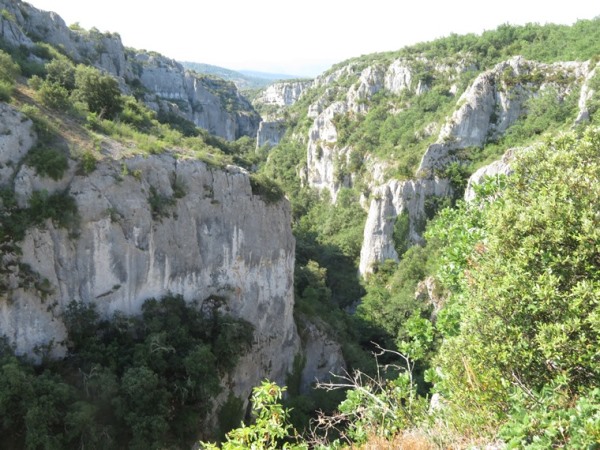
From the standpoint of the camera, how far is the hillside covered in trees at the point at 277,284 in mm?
5758

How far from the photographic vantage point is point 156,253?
17.8 m

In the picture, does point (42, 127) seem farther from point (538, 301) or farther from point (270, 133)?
point (270, 133)

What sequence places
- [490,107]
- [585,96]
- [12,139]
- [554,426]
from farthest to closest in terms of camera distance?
Answer: [490,107], [585,96], [12,139], [554,426]

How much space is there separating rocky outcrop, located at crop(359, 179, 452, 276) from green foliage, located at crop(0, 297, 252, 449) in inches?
1157

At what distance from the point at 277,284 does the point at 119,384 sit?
10.5 metres

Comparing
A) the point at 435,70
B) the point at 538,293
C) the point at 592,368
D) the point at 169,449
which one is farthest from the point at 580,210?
the point at 435,70

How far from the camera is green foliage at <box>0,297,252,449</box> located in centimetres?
1222

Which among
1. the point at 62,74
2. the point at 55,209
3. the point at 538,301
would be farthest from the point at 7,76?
the point at 538,301

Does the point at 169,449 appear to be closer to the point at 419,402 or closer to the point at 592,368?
the point at 419,402

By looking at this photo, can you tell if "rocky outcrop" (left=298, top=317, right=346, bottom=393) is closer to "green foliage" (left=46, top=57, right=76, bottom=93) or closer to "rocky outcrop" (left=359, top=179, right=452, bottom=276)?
"rocky outcrop" (left=359, top=179, right=452, bottom=276)

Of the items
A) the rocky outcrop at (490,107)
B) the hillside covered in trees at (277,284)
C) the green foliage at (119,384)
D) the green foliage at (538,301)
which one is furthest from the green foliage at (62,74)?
the rocky outcrop at (490,107)

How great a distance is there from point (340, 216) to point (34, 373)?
45.5 metres

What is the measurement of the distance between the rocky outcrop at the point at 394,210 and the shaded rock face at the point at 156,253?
2284 centimetres

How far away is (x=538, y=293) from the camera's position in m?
5.58
